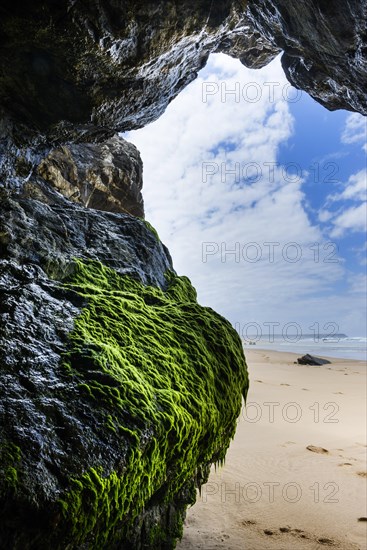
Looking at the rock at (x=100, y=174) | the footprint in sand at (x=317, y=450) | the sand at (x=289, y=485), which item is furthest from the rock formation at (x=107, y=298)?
the footprint in sand at (x=317, y=450)

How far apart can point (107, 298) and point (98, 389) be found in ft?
3.82

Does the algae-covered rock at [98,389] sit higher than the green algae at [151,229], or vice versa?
the green algae at [151,229]

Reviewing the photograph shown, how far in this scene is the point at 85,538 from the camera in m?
1.97

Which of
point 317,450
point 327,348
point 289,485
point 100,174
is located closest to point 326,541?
point 289,485

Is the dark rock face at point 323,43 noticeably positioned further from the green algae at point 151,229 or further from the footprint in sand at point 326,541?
the footprint in sand at point 326,541

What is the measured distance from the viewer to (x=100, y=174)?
7.56m

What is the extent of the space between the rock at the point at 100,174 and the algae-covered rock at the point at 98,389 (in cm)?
248

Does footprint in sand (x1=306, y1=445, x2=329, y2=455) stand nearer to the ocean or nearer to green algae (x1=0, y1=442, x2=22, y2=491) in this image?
green algae (x1=0, y1=442, x2=22, y2=491)

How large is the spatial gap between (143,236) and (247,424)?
16.1 feet

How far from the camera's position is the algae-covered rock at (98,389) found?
6.10 ft

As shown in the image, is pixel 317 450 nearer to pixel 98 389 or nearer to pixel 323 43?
pixel 98 389

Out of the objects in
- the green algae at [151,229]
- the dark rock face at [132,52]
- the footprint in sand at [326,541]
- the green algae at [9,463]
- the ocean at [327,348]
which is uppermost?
the dark rock face at [132,52]

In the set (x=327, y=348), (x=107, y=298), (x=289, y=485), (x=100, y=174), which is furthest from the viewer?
(x=327, y=348)

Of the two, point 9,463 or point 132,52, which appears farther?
point 132,52
